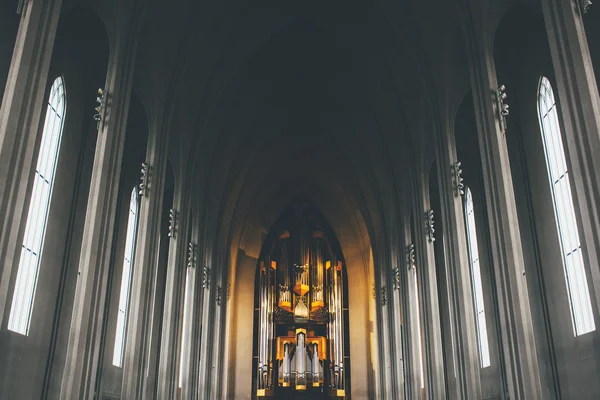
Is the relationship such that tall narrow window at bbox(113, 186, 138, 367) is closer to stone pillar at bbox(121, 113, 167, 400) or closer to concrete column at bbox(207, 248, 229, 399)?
stone pillar at bbox(121, 113, 167, 400)

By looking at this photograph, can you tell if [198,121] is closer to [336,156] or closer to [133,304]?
[133,304]

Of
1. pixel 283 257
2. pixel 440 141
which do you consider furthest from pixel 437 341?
pixel 283 257

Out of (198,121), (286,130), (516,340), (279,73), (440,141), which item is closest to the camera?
(516,340)

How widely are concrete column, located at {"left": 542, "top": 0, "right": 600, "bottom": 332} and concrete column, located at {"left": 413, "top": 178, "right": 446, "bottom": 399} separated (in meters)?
8.34

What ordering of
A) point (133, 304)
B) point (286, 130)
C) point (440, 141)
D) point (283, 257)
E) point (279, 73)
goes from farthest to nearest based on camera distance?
point (283, 257)
point (286, 130)
point (279, 73)
point (440, 141)
point (133, 304)

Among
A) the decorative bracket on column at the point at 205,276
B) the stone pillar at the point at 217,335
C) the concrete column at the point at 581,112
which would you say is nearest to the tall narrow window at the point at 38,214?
the decorative bracket on column at the point at 205,276

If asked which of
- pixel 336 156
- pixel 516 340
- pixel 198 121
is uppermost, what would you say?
pixel 336 156

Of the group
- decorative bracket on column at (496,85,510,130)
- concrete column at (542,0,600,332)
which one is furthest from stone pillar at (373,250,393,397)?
concrete column at (542,0,600,332)

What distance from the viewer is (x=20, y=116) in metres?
9.74

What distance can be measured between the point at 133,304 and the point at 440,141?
9473 mm

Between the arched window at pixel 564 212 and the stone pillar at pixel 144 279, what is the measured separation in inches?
411

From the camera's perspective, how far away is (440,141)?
1708 cm

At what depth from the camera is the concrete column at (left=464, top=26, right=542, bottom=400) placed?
37.6ft

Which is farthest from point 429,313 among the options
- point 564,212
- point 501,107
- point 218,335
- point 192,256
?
point 218,335
